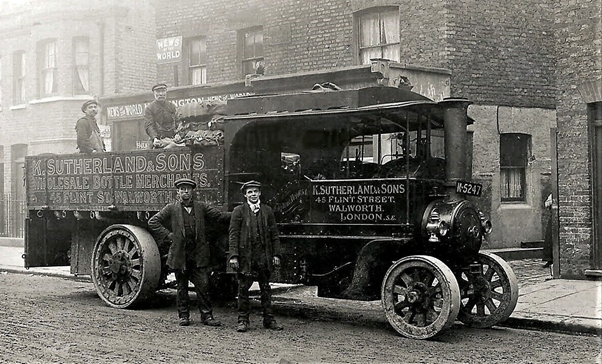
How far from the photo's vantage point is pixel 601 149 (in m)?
11.9

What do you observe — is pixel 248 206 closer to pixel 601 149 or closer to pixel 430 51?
pixel 601 149

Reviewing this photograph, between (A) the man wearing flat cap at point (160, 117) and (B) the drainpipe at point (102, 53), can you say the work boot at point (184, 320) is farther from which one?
(B) the drainpipe at point (102, 53)

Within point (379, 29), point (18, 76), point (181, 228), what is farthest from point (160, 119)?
point (18, 76)

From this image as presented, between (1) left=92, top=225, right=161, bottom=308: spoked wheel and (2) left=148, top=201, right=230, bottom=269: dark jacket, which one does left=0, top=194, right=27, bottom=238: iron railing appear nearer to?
(1) left=92, top=225, right=161, bottom=308: spoked wheel

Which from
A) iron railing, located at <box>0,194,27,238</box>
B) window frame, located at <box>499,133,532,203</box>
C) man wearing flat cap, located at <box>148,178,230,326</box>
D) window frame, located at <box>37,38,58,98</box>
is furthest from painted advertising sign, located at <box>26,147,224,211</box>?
window frame, located at <box>37,38,58,98</box>

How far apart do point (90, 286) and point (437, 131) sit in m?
6.78

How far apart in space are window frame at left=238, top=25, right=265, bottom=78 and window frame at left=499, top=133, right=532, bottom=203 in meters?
5.75

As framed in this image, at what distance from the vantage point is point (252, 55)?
18656 mm

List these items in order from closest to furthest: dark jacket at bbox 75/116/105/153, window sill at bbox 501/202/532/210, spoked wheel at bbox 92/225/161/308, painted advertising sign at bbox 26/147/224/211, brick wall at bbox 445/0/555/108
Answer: painted advertising sign at bbox 26/147/224/211, spoked wheel at bbox 92/225/161/308, dark jacket at bbox 75/116/105/153, brick wall at bbox 445/0/555/108, window sill at bbox 501/202/532/210

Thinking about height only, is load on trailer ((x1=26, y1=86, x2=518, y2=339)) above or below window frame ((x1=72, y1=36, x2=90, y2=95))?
below

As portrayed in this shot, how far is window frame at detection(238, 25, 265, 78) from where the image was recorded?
60.1 ft

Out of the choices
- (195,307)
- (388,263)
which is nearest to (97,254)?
(195,307)

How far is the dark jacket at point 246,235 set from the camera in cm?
870

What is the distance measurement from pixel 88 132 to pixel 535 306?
700 centimetres
